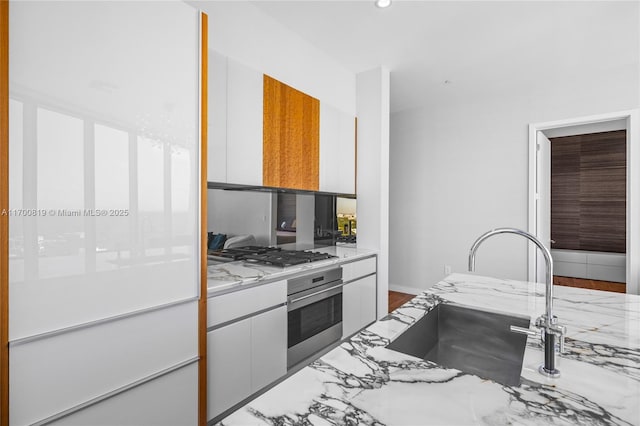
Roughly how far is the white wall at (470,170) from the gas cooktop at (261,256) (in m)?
2.39

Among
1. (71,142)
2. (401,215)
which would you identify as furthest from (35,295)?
(401,215)

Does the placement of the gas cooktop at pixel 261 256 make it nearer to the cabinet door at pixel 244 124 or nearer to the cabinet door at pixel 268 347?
the cabinet door at pixel 268 347

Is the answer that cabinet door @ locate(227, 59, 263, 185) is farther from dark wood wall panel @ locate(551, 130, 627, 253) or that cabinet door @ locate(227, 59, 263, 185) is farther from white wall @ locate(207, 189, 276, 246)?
dark wood wall panel @ locate(551, 130, 627, 253)

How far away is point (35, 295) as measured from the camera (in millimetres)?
1079

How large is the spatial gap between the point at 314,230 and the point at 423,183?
2.06 metres

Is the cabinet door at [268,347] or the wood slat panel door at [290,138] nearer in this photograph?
the cabinet door at [268,347]

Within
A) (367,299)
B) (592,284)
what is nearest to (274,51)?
(367,299)

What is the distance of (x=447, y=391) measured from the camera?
729 millimetres

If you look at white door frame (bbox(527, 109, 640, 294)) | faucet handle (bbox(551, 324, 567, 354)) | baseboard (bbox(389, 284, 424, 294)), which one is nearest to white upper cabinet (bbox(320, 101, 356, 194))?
baseboard (bbox(389, 284, 424, 294))

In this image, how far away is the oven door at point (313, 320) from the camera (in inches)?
84.0

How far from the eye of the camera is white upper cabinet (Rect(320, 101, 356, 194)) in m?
2.92

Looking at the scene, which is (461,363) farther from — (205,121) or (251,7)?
(251,7)

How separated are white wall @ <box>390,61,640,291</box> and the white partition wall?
11.8 ft

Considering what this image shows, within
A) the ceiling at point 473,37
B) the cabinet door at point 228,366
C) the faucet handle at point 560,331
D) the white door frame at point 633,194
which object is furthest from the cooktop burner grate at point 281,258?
the white door frame at point 633,194
